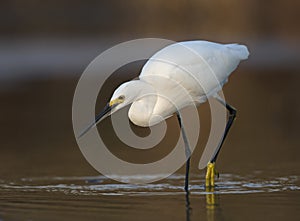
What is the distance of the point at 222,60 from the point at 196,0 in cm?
1579

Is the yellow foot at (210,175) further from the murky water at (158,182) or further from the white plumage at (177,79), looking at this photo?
the white plumage at (177,79)

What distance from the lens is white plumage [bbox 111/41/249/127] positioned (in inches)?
315

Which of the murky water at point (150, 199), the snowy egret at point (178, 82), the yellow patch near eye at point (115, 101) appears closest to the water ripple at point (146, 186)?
the murky water at point (150, 199)

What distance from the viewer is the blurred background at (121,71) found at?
10.1 meters

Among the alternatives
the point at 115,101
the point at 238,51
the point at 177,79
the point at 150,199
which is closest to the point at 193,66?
the point at 177,79

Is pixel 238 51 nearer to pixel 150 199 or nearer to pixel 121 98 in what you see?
pixel 121 98

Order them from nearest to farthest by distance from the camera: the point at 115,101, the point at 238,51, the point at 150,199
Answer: the point at 150,199
the point at 115,101
the point at 238,51

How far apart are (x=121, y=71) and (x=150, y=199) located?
12950 millimetres

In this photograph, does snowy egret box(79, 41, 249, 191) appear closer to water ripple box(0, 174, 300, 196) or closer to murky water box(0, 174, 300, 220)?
water ripple box(0, 174, 300, 196)

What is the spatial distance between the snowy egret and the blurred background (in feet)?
2.66

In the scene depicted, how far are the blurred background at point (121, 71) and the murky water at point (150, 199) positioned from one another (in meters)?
0.62

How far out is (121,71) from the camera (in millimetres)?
20109

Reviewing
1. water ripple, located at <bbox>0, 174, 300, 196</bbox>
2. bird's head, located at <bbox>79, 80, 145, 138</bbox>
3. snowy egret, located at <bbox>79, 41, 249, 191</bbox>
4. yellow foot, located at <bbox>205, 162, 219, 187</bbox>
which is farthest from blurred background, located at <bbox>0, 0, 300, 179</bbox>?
bird's head, located at <bbox>79, 80, 145, 138</bbox>

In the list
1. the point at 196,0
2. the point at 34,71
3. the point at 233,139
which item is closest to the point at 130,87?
the point at 233,139
